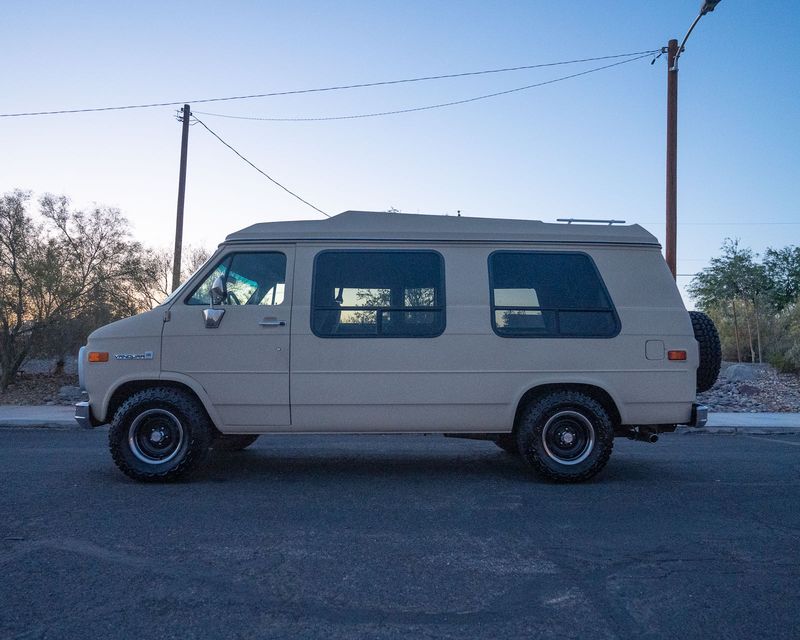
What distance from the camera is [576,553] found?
4113 mm

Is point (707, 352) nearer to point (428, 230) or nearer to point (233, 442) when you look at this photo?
point (428, 230)

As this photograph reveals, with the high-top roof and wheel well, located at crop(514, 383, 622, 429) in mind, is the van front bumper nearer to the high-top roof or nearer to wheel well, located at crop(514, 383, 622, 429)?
the high-top roof

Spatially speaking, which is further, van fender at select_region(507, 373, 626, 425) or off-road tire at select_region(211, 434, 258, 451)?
off-road tire at select_region(211, 434, 258, 451)

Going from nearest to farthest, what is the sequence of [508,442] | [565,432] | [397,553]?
Answer: [397,553] → [565,432] → [508,442]

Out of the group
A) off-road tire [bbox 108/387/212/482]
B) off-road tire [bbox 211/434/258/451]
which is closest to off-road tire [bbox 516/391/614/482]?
off-road tire [bbox 108/387/212/482]

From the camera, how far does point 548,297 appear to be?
6160 mm

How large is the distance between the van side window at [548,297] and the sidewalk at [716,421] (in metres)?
5.85

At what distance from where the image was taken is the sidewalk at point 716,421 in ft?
35.0

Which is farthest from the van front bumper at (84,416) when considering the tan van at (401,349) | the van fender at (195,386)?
the van fender at (195,386)

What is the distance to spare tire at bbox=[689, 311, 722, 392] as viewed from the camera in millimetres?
6246

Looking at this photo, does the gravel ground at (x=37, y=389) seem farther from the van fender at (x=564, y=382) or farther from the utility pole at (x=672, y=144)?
the utility pole at (x=672, y=144)

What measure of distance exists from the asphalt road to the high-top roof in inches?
92.1

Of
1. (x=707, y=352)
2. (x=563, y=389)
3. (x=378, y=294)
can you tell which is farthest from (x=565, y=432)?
(x=378, y=294)

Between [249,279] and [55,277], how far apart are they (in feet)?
40.2
